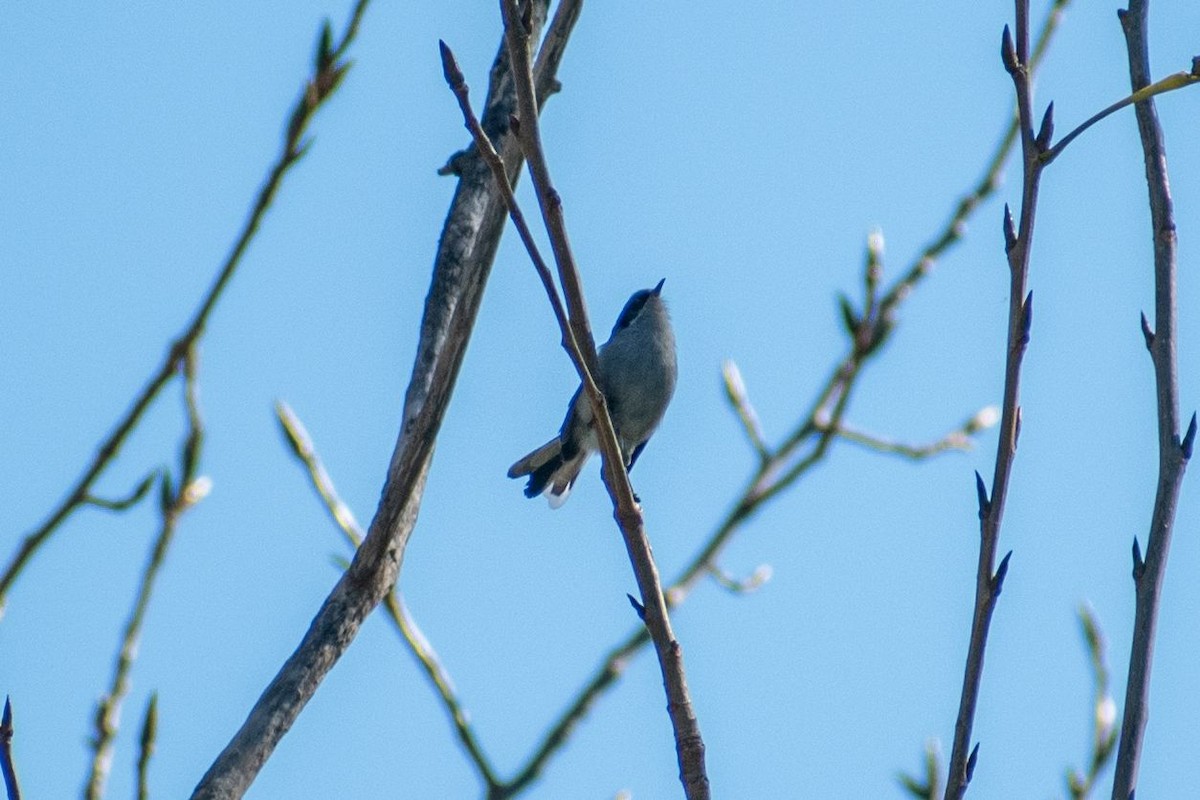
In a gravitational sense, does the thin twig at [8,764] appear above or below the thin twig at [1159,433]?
below

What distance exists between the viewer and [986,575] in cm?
181

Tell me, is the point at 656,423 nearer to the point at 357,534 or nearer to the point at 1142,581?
the point at 357,534

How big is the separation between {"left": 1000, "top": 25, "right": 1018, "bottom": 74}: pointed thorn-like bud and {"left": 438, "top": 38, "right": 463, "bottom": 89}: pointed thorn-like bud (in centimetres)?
75

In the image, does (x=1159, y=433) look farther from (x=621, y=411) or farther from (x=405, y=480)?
(x=621, y=411)

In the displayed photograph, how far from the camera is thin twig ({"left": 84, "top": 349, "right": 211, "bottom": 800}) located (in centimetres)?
173

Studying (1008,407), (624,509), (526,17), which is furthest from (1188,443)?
(526,17)

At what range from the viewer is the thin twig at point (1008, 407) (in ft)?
5.78

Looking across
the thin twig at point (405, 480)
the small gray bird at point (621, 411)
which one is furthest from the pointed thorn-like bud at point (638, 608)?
the small gray bird at point (621, 411)

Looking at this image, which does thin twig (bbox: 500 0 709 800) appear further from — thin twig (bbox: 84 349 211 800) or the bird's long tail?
the bird's long tail

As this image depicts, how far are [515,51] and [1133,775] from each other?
1.23 metres

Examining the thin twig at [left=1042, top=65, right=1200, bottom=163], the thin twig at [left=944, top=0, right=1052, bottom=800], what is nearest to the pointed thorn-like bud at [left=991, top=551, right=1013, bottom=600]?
the thin twig at [left=944, top=0, right=1052, bottom=800]

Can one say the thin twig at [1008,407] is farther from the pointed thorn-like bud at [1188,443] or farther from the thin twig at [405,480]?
the thin twig at [405,480]

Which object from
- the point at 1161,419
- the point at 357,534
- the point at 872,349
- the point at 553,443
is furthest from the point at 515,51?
the point at 553,443

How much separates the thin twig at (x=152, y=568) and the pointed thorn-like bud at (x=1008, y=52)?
1.07 m
